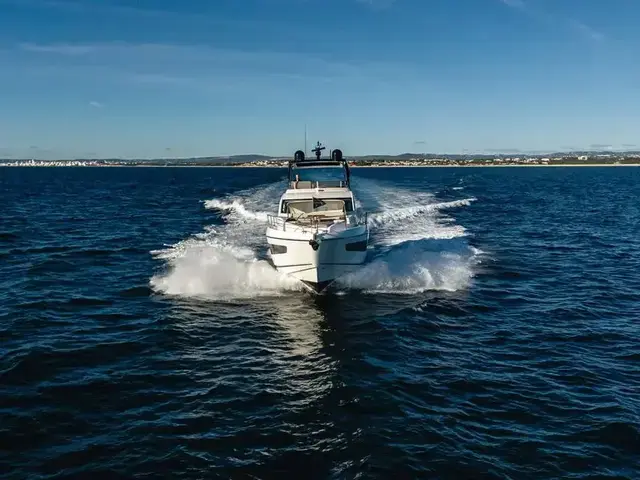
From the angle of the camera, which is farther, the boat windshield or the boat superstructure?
the boat windshield

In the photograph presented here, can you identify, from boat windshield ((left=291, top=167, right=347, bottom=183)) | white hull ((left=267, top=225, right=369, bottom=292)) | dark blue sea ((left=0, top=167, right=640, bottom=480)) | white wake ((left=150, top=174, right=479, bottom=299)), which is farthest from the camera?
boat windshield ((left=291, top=167, right=347, bottom=183))

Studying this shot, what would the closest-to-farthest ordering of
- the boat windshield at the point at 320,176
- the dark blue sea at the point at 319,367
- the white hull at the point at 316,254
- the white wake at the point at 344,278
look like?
the dark blue sea at the point at 319,367 < the white hull at the point at 316,254 < the white wake at the point at 344,278 < the boat windshield at the point at 320,176

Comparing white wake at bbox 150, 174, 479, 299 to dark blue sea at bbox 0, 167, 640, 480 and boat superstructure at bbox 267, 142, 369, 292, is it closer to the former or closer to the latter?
dark blue sea at bbox 0, 167, 640, 480

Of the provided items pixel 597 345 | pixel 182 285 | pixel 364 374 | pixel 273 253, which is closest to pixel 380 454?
pixel 364 374

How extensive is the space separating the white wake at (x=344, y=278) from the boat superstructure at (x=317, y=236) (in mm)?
1095

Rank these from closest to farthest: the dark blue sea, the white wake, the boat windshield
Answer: the dark blue sea → the white wake → the boat windshield

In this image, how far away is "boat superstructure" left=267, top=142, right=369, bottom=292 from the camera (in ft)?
63.4

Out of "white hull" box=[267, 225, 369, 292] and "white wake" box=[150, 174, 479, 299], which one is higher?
"white hull" box=[267, 225, 369, 292]

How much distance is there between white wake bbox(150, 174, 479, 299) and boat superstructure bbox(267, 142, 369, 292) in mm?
1095

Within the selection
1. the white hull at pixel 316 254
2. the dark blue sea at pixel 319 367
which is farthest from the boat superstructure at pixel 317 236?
the dark blue sea at pixel 319 367

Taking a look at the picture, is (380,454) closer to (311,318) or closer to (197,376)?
(197,376)

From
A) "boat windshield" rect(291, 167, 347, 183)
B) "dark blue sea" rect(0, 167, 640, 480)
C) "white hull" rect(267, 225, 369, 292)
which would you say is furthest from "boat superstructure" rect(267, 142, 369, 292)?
"boat windshield" rect(291, 167, 347, 183)

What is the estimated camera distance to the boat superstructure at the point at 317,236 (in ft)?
63.4

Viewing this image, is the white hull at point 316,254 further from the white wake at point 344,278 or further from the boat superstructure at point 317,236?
the white wake at point 344,278
